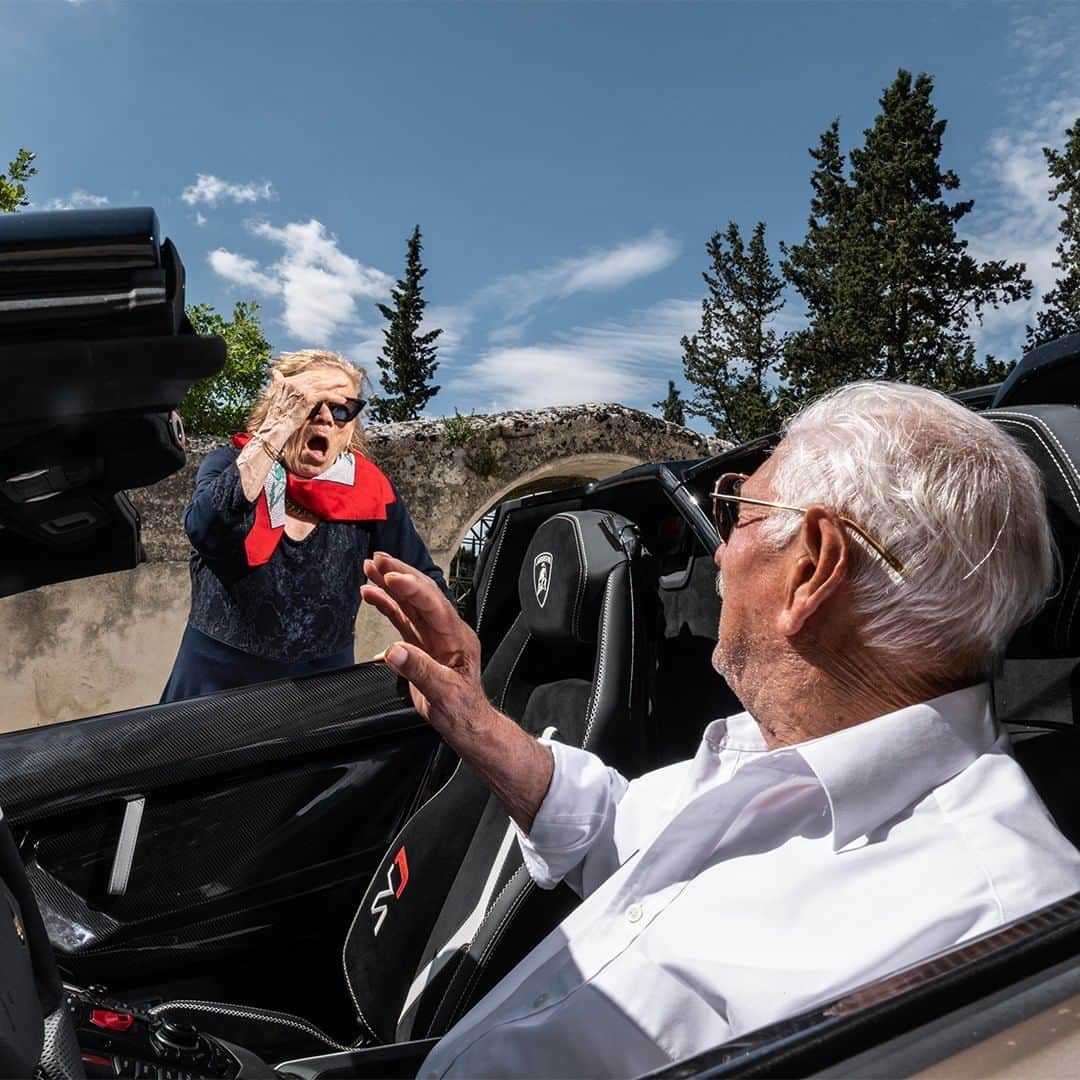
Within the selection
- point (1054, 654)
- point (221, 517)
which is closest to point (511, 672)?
point (221, 517)

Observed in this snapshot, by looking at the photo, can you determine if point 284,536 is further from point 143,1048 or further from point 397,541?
point 143,1048

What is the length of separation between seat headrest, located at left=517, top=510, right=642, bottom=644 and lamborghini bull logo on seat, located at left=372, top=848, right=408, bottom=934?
577 millimetres

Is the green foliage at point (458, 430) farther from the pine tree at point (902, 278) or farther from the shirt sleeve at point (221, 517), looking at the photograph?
the pine tree at point (902, 278)

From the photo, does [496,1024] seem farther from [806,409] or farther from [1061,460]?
[1061,460]

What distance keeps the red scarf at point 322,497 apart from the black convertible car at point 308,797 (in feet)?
1.44

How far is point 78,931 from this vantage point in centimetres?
189

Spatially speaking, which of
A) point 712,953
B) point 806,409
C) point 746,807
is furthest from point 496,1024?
point 806,409

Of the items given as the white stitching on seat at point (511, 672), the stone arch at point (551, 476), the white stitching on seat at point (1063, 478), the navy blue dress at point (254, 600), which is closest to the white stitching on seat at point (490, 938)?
the white stitching on seat at point (511, 672)

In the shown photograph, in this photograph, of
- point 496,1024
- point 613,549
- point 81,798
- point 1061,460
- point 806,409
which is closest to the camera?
point 496,1024

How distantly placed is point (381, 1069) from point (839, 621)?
98 cm

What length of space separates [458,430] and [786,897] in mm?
6252

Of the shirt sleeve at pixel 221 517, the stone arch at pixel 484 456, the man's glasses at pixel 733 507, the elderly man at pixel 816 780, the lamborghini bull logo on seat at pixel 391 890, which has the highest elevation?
the stone arch at pixel 484 456

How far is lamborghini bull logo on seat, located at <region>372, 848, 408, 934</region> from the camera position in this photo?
197cm

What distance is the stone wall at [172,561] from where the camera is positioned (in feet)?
19.8
